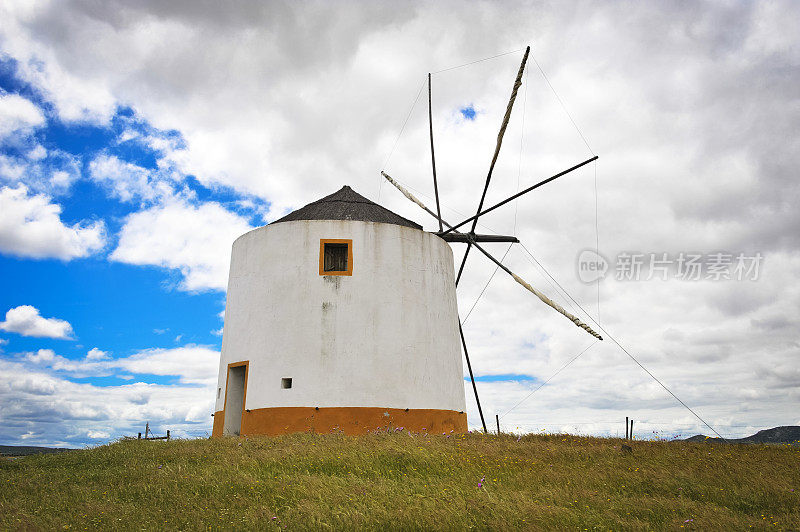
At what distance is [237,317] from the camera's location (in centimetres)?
1667

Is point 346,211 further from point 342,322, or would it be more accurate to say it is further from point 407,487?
point 407,487

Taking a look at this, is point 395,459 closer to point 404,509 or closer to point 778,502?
point 404,509

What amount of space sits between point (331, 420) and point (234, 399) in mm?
3687

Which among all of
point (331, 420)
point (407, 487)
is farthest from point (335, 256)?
point (407, 487)

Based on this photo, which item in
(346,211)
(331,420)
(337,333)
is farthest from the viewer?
(346,211)

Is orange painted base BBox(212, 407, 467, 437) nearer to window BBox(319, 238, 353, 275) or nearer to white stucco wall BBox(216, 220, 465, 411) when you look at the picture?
white stucco wall BBox(216, 220, 465, 411)

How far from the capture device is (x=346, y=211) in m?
17.7

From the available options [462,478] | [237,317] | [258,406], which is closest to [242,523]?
[462,478]

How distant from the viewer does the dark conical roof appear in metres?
17.5

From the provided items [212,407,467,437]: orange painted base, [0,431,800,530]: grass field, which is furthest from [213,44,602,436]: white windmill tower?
[0,431,800,530]: grass field

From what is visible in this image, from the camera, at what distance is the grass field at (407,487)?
23.6 ft

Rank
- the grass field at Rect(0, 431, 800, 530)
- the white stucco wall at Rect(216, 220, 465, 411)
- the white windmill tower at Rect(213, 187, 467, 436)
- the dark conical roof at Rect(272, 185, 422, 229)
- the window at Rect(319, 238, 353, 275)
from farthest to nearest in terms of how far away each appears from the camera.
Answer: the dark conical roof at Rect(272, 185, 422, 229)
the window at Rect(319, 238, 353, 275)
the white stucco wall at Rect(216, 220, 465, 411)
the white windmill tower at Rect(213, 187, 467, 436)
the grass field at Rect(0, 431, 800, 530)

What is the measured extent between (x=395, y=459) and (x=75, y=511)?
5.06 m

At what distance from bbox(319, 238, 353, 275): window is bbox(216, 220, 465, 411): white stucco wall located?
141mm
